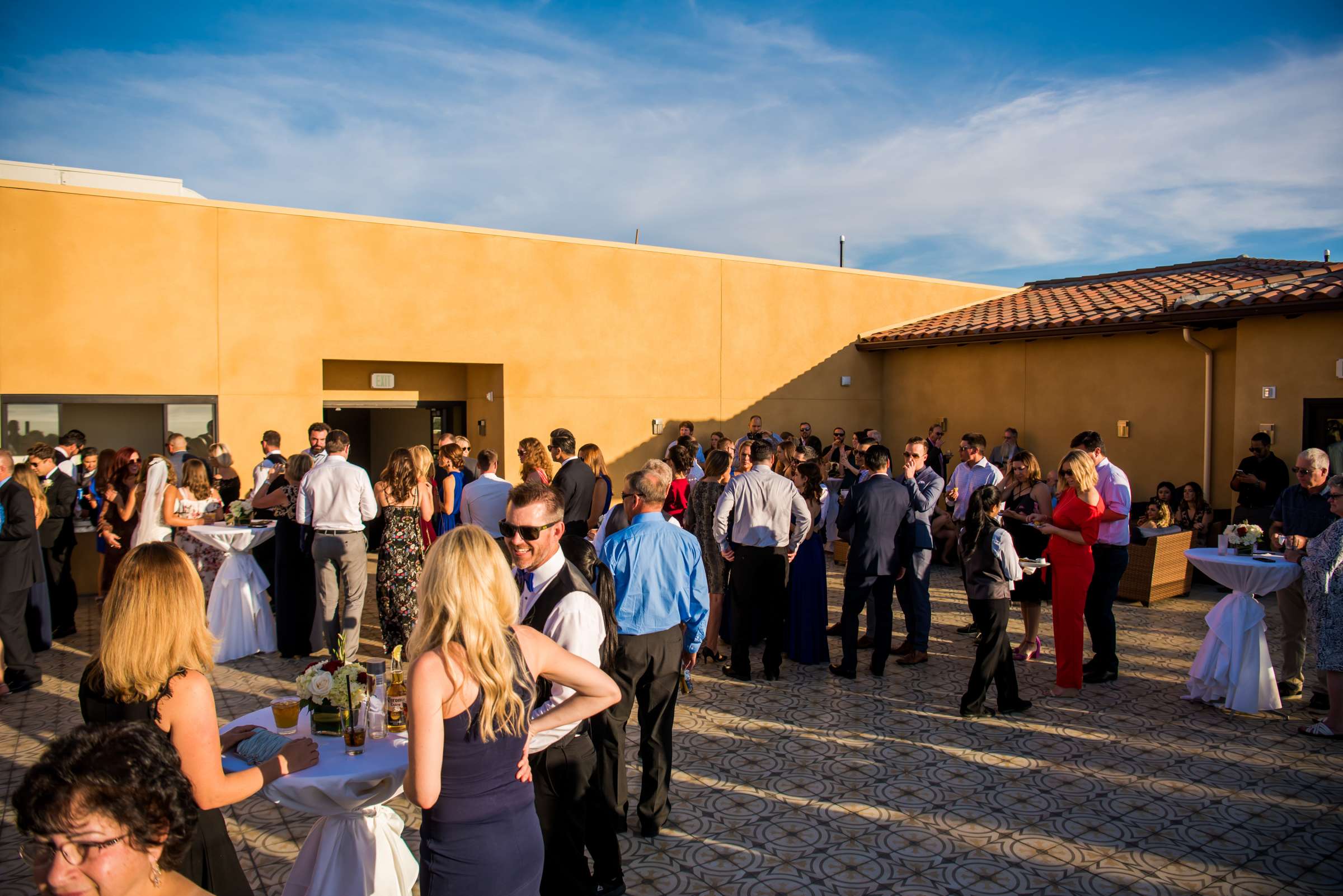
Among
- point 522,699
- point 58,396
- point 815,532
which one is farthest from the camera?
point 58,396

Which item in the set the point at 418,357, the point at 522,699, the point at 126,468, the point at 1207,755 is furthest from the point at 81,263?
the point at 1207,755

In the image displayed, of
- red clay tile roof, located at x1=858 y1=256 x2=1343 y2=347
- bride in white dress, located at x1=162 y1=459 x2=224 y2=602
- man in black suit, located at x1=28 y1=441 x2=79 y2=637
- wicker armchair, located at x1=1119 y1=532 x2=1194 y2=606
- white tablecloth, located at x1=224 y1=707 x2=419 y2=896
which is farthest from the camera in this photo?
red clay tile roof, located at x1=858 y1=256 x2=1343 y2=347

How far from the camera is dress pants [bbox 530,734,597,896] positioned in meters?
3.41

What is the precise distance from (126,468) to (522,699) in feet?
26.6

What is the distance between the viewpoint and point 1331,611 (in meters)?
5.56

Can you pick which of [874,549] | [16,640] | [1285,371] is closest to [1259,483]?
[1285,371]

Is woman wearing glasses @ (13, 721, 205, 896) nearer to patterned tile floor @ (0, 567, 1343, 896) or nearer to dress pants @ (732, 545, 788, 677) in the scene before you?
patterned tile floor @ (0, 567, 1343, 896)

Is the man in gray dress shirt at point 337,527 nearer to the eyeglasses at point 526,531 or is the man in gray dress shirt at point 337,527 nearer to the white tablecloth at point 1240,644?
the eyeglasses at point 526,531

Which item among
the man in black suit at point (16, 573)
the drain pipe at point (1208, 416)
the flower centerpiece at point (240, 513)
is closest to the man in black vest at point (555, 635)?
the man in black suit at point (16, 573)

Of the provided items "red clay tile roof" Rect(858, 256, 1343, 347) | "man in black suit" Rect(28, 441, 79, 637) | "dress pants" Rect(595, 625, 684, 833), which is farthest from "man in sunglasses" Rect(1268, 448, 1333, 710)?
"man in black suit" Rect(28, 441, 79, 637)

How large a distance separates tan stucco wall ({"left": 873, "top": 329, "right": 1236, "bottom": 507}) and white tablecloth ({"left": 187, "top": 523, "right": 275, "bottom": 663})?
38.9 ft

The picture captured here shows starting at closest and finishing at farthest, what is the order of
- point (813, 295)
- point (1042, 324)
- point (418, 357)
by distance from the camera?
1. point (418, 357)
2. point (1042, 324)
3. point (813, 295)

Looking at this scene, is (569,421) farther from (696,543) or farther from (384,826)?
(384,826)

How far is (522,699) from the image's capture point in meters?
2.53
